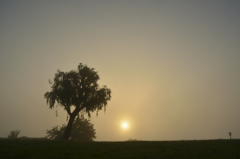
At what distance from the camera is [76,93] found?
38531 millimetres

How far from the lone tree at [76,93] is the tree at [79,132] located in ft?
70.3

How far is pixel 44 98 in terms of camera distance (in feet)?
128

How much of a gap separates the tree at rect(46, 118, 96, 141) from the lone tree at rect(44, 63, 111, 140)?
21.4m

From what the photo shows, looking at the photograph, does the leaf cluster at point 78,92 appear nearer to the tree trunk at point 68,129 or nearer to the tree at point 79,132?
the tree trunk at point 68,129

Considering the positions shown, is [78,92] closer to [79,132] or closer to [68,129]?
[68,129]

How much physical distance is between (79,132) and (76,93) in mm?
26802

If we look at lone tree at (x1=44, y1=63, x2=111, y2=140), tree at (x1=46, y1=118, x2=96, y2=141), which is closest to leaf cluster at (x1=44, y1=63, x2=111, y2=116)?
lone tree at (x1=44, y1=63, x2=111, y2=140)

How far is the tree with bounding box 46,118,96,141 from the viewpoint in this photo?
198 feet

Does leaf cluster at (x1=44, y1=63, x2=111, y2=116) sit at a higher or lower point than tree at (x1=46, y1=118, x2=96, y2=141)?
higher

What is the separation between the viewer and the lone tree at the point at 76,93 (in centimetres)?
3775

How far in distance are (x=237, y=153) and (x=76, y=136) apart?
5232cm

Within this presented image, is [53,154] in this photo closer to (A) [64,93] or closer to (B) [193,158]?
(B) [193,158]

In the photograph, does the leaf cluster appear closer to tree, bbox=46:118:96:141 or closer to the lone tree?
the lone tree

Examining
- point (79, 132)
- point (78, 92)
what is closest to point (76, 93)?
point (78, 92)
